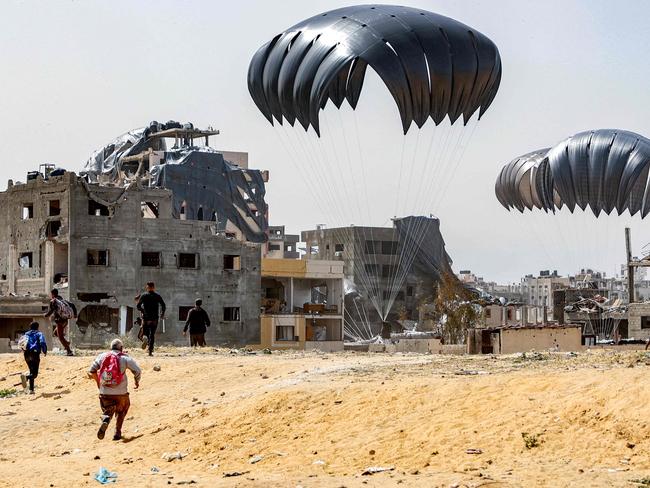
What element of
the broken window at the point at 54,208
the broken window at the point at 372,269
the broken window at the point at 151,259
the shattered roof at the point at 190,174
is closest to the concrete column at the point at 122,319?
the broken window at the point at 151,259

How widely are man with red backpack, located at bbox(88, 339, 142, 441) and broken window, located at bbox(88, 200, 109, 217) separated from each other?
1929 inches

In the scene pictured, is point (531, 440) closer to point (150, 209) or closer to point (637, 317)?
point (150, 209)

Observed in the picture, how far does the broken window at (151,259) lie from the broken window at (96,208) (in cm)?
318

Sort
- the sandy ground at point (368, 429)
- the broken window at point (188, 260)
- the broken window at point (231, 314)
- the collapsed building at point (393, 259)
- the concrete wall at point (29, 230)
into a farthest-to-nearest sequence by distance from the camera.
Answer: the collapsed building at point (393, 259), the broken window at point (231, 314), the broken window at point (188, 260), the concrete wall at point (29, 230), the sandy ground at point (368, 429)

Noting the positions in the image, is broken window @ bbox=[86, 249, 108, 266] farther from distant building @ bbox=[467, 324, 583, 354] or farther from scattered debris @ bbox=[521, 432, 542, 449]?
scattered debris @ bbox=[521, 432, 542, 449]

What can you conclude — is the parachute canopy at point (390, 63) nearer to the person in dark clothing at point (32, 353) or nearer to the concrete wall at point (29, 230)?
the person in dark clothing at point (32, 353)

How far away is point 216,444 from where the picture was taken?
17.8 m

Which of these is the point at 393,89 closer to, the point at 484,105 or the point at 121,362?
the point at 484,105

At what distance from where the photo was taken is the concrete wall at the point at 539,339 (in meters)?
33.0

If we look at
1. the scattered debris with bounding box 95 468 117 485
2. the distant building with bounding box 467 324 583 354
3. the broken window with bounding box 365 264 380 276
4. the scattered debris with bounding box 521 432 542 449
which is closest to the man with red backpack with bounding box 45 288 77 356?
the distant building with bounding box 467 324 583 354

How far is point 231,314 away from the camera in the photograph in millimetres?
70750

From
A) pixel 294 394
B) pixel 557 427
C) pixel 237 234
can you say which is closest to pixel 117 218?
pixel 237 234

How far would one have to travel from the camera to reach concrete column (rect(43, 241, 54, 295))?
219ft

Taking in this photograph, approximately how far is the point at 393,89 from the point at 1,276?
43.1 metres
